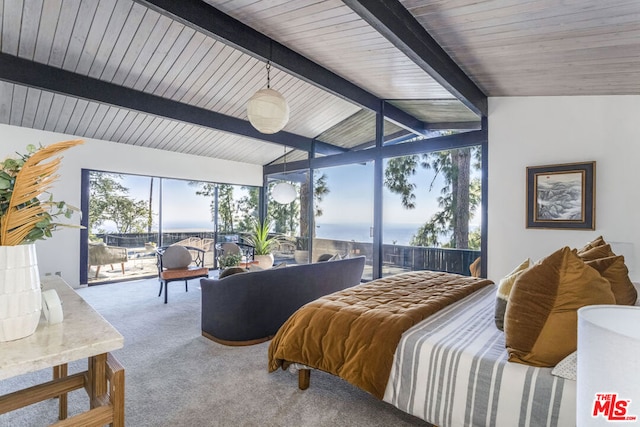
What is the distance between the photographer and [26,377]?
8.39 ft

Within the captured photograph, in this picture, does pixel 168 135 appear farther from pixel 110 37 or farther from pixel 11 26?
pixel 11 26

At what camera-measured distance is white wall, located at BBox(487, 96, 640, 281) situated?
3.47m

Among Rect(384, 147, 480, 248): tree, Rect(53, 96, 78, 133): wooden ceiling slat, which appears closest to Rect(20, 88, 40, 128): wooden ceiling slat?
Rect(53, 96, 78, 133): wooden ceiling slat

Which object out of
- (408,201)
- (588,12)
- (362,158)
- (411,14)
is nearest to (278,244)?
(362,158)

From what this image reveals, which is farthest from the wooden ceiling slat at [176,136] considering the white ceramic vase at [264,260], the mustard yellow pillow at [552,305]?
the mustard yellow pillow at [552,305]

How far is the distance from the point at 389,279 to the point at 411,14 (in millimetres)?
2246

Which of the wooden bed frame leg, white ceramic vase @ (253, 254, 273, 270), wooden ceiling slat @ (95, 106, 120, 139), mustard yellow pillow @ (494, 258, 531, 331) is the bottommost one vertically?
the wooden bed frame leg

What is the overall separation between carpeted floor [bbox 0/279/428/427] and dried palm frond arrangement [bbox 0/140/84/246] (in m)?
1.46

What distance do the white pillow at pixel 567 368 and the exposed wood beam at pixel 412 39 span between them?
2268 millimetres

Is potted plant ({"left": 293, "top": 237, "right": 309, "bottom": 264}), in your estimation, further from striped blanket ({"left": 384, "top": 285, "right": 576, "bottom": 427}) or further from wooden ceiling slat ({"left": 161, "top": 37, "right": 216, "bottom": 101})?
striped blanket ({"left": 384, "top": 285, "right": 576, "bottom": 427})

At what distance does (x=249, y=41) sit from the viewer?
→ 3229mm

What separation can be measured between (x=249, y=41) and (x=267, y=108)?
2.58 ft

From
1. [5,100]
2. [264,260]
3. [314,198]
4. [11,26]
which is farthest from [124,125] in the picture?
[314,198]

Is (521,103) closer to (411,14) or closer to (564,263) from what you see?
(411,14)
